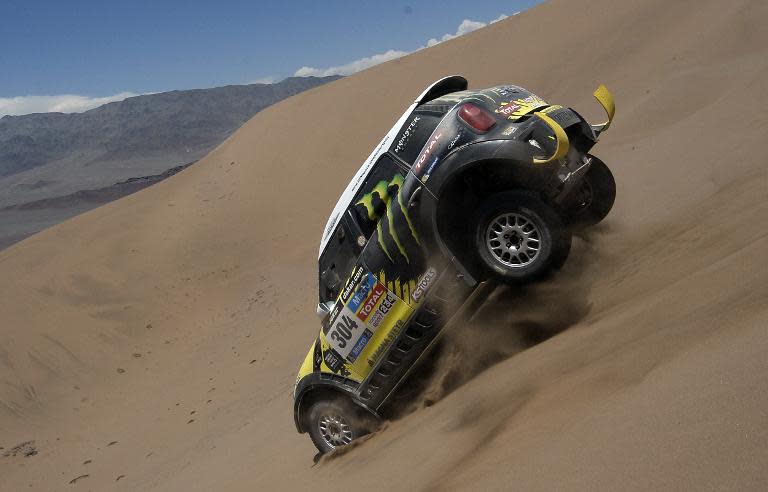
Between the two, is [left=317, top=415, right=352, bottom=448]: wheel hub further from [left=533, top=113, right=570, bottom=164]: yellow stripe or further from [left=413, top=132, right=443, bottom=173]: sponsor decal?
[left=533, top=113, right=570, bottom=164]: yellow stripe

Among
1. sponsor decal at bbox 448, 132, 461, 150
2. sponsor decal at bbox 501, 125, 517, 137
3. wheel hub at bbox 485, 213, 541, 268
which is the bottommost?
wheel hub at bbox 485, 213, 541, 268

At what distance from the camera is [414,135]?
5273mm

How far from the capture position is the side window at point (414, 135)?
5.20 meters

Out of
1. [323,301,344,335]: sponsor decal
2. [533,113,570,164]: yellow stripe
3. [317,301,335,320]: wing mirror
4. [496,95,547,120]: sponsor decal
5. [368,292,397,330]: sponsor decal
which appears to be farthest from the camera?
[317,301,335,320]: wing mirror

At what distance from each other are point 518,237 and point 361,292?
1336 mm

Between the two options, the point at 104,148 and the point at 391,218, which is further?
the point at 104,148

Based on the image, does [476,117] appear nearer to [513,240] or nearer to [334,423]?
[513,240]

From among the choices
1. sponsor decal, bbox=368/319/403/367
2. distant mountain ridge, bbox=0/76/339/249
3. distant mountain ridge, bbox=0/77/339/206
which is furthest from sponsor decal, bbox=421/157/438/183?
distant mountain ridge, bbox=0/77/339/206

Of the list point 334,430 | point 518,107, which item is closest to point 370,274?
point 334,430

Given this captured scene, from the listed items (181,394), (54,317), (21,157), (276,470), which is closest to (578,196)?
(276,470)

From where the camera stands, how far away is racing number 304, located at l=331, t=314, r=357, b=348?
18.1 ft

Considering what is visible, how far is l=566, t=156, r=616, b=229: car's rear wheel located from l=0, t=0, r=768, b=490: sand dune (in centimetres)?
32

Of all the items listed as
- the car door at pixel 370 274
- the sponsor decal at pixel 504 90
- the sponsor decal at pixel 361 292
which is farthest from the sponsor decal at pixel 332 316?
the sponsor decal at pixel 504 90

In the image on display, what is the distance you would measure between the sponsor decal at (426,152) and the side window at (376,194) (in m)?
0.15
